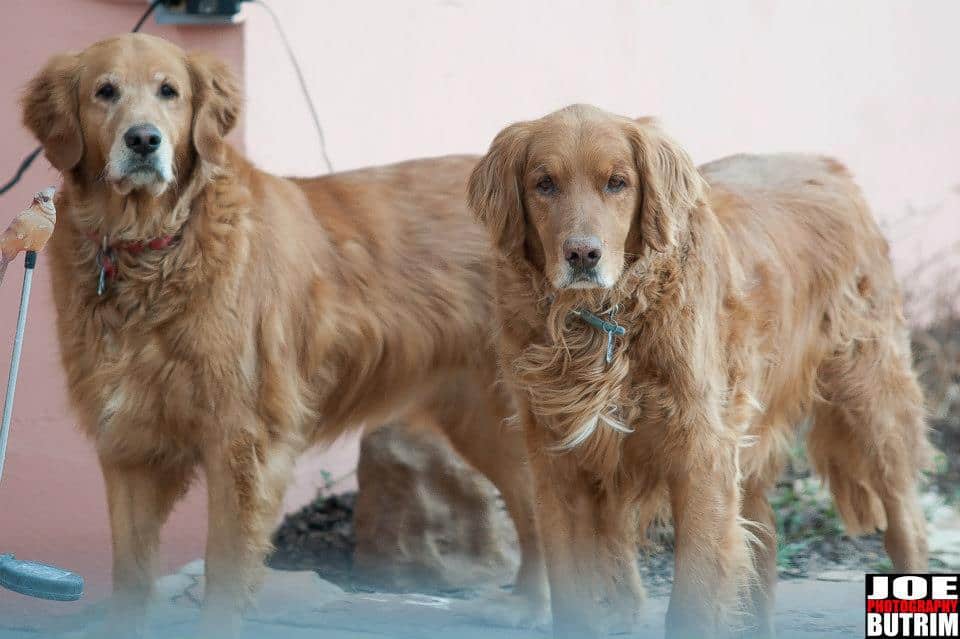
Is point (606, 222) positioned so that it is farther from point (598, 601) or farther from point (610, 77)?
point (610, 77)

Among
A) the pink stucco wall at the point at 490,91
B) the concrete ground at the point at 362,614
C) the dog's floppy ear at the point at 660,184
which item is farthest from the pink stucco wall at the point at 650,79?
the dog's floppy ear at the point at 660,184

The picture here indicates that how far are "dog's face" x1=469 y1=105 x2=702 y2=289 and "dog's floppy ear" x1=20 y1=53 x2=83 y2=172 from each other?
4.49 ft

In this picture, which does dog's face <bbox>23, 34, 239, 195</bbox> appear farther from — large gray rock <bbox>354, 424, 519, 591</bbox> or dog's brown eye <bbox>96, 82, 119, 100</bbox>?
large gray rock <bbox>354, 424, 519, 591</bbox>

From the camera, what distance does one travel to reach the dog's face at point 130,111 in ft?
14.0

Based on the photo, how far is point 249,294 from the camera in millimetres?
4516

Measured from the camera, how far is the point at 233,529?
4480mm

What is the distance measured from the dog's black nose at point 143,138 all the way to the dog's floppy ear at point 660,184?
1.44 meters

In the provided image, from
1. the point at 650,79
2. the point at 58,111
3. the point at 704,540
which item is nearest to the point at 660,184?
the point at 704,540

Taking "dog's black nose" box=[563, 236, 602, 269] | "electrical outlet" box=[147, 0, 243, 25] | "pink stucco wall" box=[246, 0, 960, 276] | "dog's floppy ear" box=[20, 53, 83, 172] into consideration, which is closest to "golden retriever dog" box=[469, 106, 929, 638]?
"dog's black nose" box=[563, 236, 602, 269]

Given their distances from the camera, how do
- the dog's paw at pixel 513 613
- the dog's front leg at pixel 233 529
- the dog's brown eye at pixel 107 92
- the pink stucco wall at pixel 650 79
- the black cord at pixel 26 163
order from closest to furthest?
1. the dog's brown eye at pixel 107 92
2. the dog's front leg at pixel 233 529
3. the dog's paw at pixel 513 613
4. the black cord at pixel 26 163
5. the pink stucco wall at pixel 650 79

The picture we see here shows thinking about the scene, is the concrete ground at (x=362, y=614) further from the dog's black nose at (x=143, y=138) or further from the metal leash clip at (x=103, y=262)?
the dog's black nose at (x=143, y=138)

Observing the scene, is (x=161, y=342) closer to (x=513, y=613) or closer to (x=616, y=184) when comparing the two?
(x=616, y=184)

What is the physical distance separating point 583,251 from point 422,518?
8.03ft

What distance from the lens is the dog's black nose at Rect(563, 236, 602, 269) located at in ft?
12.2
